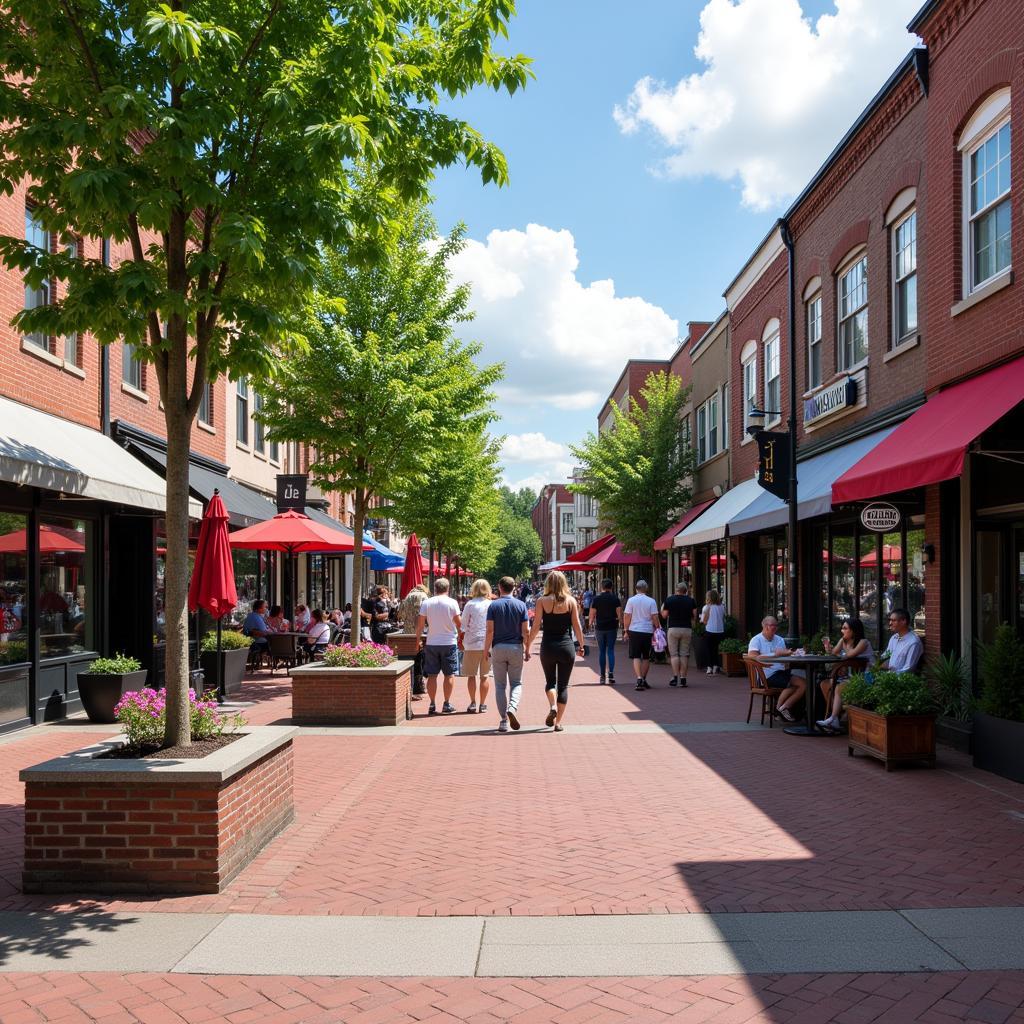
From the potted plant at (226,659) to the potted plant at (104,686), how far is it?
2211mm

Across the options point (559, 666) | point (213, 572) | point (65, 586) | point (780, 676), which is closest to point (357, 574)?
point (213, 572)

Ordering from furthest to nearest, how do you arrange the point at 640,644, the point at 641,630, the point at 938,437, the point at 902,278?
1. the point at 641,630
2. the point at 640,644
3. the point at 902,278
4. the point at 938,437

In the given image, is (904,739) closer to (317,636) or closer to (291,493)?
(317,636)

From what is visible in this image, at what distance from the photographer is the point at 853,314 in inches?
610

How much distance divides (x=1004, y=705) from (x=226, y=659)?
35.8 feet

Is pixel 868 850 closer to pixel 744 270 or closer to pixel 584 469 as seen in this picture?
pixel 744 270

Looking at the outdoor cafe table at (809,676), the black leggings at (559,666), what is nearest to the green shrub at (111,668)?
the black leggings at (559,666)

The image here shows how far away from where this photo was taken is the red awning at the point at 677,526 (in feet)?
82.8

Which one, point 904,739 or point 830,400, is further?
point 830,400

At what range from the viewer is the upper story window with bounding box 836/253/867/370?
594 inches

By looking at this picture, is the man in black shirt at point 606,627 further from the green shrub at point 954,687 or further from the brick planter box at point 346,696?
the green shrub at point 954,687

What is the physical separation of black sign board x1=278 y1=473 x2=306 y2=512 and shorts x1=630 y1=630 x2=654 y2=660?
22.9 ft

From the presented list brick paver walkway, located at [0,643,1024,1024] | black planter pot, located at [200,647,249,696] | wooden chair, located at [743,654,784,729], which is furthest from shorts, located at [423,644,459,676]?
wooden chair, located at [743,654,784,729]

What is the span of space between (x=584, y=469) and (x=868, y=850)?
976 inches
